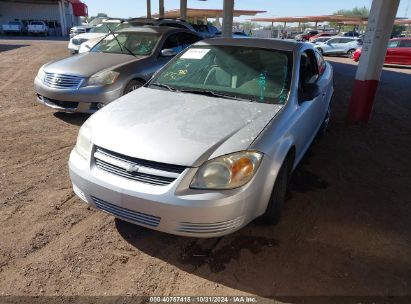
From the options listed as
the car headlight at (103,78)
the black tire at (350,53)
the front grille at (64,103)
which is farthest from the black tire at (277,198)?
the black tire at (350,53)

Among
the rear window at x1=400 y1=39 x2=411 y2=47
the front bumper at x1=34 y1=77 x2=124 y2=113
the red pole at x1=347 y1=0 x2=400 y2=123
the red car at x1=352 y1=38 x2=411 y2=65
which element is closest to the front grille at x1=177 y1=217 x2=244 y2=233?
the front bumper at x1=34 y1=77 x2=124 y2=113

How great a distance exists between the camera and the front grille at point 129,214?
242 cm

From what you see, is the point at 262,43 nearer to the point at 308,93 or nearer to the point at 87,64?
the point at 308,93

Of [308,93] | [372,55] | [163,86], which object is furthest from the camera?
[372,55]

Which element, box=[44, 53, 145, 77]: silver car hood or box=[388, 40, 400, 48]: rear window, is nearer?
box=[44, 53, 145, 77]: silver car hood

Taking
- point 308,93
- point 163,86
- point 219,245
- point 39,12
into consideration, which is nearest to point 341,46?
point 308,93

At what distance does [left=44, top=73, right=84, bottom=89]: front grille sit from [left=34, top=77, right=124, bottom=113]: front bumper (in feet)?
0.22

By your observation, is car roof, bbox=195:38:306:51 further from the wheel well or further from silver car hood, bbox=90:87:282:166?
the wheel well

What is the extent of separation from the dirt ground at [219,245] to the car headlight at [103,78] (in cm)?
145

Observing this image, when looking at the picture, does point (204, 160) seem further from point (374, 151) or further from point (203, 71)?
point (374, 151)

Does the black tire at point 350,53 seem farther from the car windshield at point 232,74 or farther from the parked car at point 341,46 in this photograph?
the car windshield at point 232,74

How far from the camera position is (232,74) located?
11.7ft

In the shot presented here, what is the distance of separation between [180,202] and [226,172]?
38 cm

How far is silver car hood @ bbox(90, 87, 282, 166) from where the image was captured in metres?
2.43
